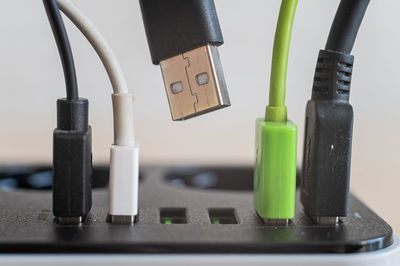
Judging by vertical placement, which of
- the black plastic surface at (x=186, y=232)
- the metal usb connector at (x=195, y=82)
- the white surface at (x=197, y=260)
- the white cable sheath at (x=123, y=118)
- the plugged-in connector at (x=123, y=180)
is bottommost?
the white surface at (x=197, y=260)

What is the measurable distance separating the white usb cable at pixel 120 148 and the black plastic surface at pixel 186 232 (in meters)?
0.02

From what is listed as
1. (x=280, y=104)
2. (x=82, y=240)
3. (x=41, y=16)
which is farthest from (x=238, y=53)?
(x=82, y=240)

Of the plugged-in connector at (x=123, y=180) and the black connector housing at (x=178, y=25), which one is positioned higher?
the black connector housing at (x=178, y=25)

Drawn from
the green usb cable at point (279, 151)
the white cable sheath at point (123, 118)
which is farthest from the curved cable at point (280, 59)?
the white cable sheath at point (123, 118)

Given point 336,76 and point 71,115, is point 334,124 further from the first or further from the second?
point 71,115

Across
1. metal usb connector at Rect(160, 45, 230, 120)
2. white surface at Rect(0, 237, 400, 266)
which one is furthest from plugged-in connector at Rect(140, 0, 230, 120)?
white surface at Rect(0, 237, 400, 266)

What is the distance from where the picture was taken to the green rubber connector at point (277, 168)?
45 cm

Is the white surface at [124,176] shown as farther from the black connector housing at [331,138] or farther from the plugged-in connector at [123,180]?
the black connector housing at [331,138]

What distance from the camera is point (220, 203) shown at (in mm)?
545

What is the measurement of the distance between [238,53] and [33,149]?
0.34m

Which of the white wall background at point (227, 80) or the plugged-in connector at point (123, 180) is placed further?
the white wall background at point (227, 80)

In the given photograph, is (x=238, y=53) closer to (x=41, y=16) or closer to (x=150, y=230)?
(x=41, y=16)

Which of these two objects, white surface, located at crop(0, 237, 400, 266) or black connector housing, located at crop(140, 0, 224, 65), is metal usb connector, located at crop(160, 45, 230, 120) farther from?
white surface, located at crop(0, 237, 400, 266)

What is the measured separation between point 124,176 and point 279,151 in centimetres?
12
